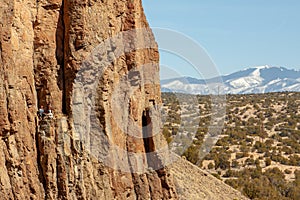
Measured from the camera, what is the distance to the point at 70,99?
11789 mm

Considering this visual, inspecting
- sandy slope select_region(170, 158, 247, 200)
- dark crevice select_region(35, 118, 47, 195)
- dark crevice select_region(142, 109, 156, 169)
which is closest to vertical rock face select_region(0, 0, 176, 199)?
dark crevice select_region(35, 118, 47, 195)

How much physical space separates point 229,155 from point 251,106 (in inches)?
→ 1180

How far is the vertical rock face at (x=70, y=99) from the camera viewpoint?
35.0 ft

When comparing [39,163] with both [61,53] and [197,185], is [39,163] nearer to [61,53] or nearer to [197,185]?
[61,53]

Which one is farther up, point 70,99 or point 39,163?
point 70,99

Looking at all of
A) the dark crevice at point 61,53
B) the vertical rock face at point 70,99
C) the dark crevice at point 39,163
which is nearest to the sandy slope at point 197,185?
the vertical rock face at point 70,99

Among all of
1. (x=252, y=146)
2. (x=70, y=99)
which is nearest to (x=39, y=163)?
(x=70, y=99)

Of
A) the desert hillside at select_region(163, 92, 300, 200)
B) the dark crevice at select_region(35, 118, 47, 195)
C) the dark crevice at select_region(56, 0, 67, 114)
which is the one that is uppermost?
the dark crevice at select_region(56, 0, 67, 114)

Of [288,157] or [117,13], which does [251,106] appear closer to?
[288,157]


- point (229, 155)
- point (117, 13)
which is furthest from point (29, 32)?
point (229, 155)

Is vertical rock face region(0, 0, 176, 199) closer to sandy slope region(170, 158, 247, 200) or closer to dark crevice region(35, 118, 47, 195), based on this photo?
dark crevice region(35, 118, 47, 195)

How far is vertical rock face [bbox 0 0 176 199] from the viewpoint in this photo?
10.7 metres

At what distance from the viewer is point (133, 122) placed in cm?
1351

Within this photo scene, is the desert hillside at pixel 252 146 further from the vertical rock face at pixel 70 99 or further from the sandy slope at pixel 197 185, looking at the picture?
the vertical rock face at pixel 70 99
